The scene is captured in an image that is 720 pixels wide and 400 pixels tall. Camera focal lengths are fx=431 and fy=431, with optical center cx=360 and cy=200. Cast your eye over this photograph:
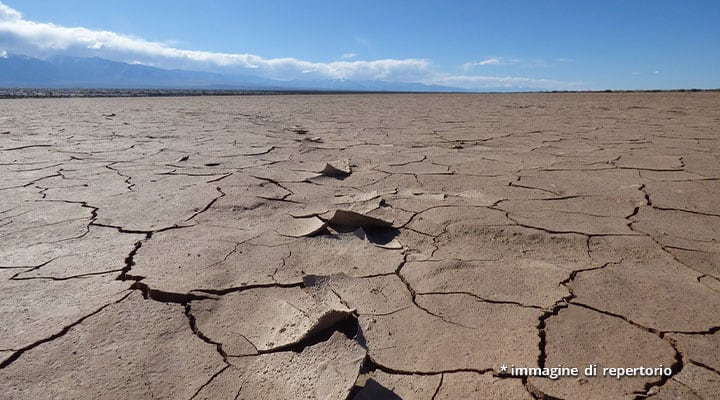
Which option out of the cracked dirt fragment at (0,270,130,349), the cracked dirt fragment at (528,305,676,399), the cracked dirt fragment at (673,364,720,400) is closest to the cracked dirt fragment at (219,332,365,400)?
the cracked dirt fragment at (528,305,676,399)

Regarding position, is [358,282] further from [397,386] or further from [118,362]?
[118,362]

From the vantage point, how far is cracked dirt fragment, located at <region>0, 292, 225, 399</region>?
0.83 meters

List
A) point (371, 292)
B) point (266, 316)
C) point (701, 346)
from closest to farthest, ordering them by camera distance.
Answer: point (701, 346) → point (266, 316) → point (371, 292)

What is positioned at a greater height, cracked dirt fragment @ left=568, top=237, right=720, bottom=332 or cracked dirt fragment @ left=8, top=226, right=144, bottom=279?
cracked dirt fragment @ left=568, top=237, right=720, bottom=332

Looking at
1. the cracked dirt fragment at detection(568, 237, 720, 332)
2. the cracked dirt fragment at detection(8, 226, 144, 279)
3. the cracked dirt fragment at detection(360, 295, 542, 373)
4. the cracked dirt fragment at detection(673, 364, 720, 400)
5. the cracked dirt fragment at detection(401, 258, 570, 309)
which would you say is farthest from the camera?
the cracked dirt fragment at detection(8, 226, 144, 279)

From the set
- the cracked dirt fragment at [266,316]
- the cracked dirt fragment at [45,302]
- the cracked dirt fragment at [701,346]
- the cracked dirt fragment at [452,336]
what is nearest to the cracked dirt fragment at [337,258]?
the cracked dirt fragment at [266,316]

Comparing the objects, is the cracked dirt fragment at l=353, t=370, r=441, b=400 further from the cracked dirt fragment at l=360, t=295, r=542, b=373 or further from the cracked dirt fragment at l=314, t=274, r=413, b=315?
the cracked dirt fragment at l=314, t=274, r=413, b=315

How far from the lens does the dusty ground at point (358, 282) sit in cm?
87

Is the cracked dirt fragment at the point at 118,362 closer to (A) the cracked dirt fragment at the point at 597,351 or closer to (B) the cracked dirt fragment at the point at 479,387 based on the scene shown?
(B) the cracked dirt fragment at the point at 479,387

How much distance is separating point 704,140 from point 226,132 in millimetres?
4704

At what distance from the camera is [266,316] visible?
3.56 feet

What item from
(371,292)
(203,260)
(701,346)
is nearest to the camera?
(701,346)

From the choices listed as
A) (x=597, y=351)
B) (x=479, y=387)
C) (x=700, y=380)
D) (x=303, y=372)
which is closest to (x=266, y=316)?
(x=303, y=372)

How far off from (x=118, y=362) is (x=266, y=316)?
0.33 m
